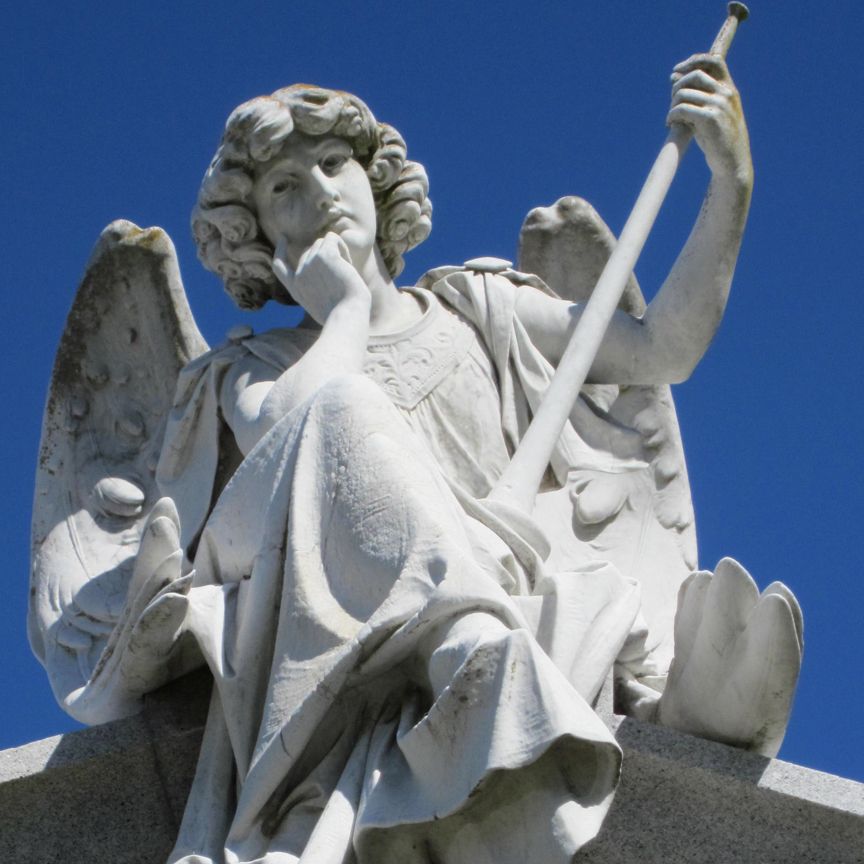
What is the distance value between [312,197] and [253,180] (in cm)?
21

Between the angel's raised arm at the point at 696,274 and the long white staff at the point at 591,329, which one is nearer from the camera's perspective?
the long white staff at the point at 591,329

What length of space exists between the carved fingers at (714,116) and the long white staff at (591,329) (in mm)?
97

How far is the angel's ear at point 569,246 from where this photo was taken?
960 centimetres

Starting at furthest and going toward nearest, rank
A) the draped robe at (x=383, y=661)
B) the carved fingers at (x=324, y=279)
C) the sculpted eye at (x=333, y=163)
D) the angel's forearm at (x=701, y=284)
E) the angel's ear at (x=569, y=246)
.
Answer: the angel's ear at (x=569, y=246)
the sculpted eye at (x=333, y=163)
the angel's forearm at (x=701, y=284)
the carved fingers at (x=324, y=279)
the draped robe at (x=383, y=661)

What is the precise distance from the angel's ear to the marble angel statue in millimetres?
11

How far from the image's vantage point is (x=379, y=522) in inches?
279

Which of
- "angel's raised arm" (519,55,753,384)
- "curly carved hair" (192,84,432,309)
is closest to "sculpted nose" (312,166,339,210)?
"curly carved hair" (192,84,432,309)

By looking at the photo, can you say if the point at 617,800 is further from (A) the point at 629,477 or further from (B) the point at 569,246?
(B) the point at 569,246

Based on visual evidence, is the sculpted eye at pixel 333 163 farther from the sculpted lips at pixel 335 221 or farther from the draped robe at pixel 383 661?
the draped robe at pixel 383 661

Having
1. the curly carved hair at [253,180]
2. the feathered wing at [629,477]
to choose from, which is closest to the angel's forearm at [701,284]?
the feathered wing at [629,477]

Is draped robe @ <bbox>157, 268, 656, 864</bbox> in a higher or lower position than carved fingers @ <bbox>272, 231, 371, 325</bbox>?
lower

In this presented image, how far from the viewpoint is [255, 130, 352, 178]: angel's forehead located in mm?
8891

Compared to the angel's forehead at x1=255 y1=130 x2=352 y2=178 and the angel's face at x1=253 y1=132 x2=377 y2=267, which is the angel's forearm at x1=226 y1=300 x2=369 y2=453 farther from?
the angel's forehead at x1=255 y1=130 x2=352 y2=178

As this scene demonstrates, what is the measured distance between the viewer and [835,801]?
7.19m
